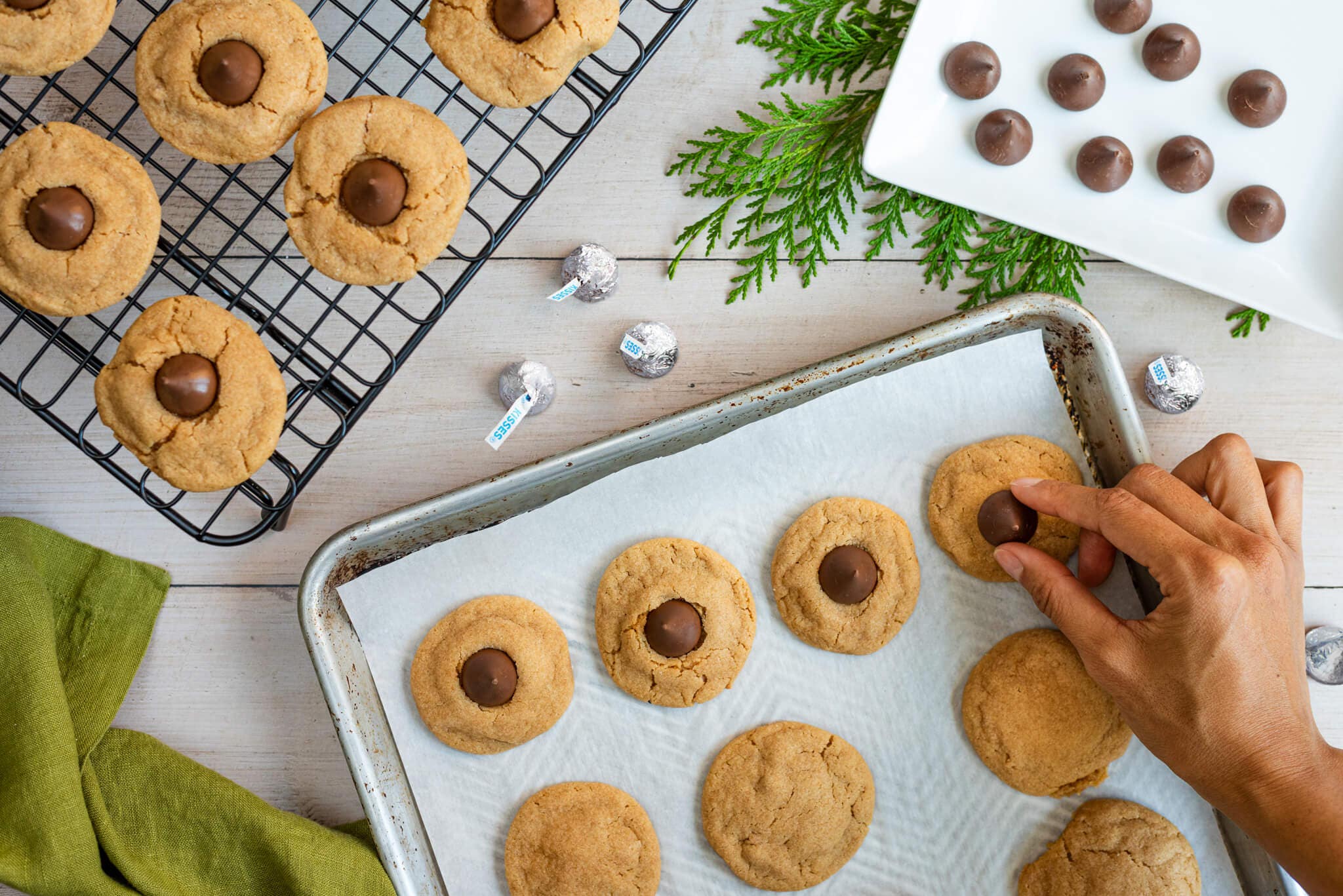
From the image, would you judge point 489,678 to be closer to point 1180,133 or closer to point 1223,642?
point 1223,642

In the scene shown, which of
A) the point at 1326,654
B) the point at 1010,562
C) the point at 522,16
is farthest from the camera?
the point at 1326,654

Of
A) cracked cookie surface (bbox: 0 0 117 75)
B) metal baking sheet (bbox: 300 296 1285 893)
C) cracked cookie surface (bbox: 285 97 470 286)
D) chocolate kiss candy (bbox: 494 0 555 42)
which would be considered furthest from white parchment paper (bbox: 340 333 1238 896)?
cracked cookie surface (bbox: 0 0 117 75)

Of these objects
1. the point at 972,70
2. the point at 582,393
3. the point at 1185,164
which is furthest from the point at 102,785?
the point at 1185,164

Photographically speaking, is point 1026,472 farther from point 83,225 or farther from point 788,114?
point 83,225

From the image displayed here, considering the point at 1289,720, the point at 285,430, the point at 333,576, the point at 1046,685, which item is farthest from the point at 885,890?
the point at 285,430

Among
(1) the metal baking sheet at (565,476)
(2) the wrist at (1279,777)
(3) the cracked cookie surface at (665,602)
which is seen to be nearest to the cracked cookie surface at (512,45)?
(1) the metal baking sheet at (565,476)

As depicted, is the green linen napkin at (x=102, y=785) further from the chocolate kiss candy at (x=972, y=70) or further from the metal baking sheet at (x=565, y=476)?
the chocolate kiss candy at (x=972, y=70)
